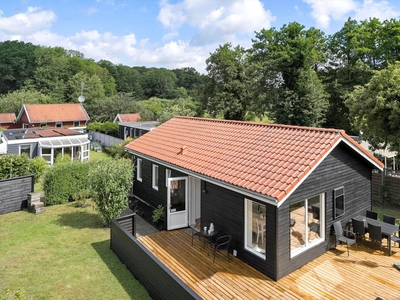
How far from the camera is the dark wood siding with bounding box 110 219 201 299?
5.64 metres

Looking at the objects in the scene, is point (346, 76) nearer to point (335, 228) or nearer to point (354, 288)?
point (335, 228)

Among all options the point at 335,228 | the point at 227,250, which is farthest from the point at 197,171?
the point at 335,228

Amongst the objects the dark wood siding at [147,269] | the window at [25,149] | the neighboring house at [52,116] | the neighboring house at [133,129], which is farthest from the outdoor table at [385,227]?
the neighboring house at [52,116]

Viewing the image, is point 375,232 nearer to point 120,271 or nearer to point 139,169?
point 120,271

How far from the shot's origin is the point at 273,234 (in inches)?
283

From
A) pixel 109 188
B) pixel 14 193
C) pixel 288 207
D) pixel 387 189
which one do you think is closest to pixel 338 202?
pixel 288 207

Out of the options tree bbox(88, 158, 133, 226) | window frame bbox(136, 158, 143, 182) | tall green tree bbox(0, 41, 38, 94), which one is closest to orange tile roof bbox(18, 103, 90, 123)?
window frame bbox(136, 158, 143, 182)

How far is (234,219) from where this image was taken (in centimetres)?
838

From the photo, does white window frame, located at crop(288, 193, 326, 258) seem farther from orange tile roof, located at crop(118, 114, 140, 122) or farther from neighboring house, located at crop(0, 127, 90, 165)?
orange tile roof, located at crop(118, 114, 140, 122)

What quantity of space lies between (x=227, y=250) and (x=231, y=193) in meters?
1.64

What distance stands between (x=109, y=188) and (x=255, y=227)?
5395 millimetres

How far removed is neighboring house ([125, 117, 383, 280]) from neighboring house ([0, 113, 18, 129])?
37505 mm

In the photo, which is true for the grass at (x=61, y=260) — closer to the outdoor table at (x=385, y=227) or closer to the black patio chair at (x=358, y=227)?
the black patio chair at (x=358, y=227)

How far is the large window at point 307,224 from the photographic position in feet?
25.6
